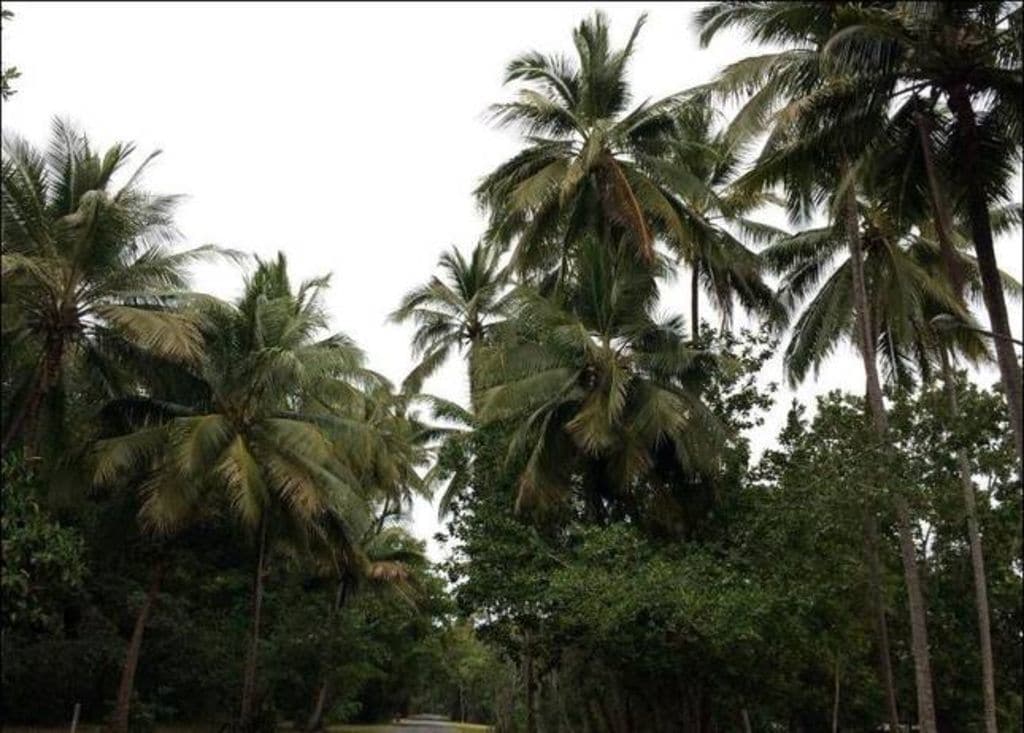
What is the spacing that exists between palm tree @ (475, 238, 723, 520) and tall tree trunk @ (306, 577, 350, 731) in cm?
1229

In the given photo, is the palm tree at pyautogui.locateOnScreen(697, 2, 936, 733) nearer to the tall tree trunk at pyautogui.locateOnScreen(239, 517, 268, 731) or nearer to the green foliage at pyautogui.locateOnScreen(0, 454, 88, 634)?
the green foliage at pyautogui.locateOnScreen(0, 454, 88, 634)

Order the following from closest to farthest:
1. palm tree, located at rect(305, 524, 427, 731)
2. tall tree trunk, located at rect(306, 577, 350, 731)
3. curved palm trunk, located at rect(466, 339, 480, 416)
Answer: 1. curved palm trunk, located at rect(466, 339, 480, 416)
2. palm tree, located at rect(305, 524, 427, 731)
3. tall tree trunk, located at rect(306, 577, 350, 731)

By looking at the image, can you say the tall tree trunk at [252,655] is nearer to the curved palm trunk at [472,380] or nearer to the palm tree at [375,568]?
the palm tree at [375,568]

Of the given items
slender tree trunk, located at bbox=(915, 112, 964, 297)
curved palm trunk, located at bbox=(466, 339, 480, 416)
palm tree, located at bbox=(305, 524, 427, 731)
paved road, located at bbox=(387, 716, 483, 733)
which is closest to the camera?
slender tree trunk, located at bbox=(915, 112, 964, 297)

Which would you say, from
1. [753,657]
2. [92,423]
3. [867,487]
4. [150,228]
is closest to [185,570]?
[92,423]

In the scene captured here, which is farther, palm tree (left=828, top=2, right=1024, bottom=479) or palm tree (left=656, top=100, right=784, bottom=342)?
palm tree (left=656, top=100, right=784, bottom=342)

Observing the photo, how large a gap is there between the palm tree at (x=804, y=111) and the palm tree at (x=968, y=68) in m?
0.44

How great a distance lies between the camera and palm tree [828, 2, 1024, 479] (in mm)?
12352

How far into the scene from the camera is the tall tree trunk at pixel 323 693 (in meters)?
30.4

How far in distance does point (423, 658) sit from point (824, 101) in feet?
145

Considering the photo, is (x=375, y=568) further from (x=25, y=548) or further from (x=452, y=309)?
(x=25, y=548)

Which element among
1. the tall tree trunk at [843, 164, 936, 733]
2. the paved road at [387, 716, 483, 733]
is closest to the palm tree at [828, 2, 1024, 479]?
the tall tree trunk at [843, 164, 936, 733]

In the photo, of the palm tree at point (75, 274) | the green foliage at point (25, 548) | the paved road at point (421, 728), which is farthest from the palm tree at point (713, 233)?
the paved road at point (421, 728)

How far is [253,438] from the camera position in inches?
842
